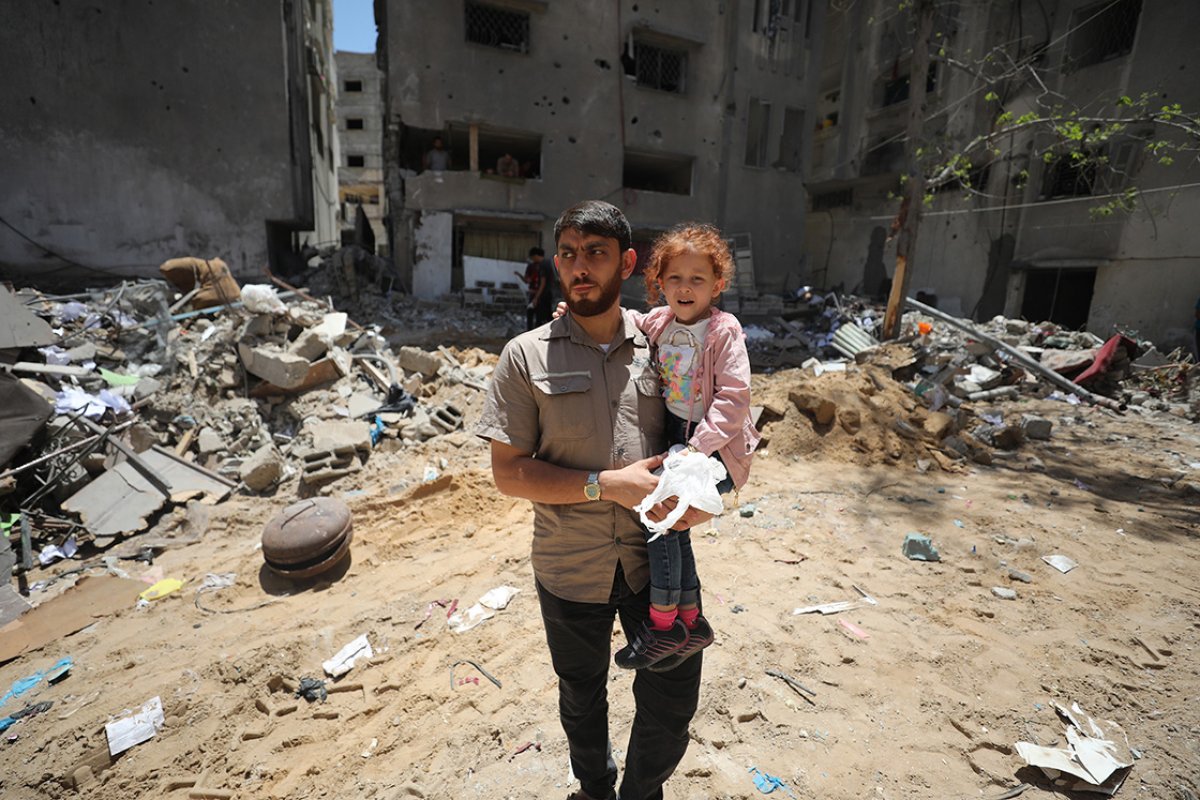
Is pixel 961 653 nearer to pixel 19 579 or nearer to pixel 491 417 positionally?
pixel 491 417

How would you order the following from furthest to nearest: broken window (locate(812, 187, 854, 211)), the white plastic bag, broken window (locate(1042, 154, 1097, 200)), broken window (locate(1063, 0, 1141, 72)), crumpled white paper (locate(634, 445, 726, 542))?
broken window (locate(812, 187, 854, 211))
broken window (locate(1042, 154, 1097, 200))
broken window (locate(1063, 0, 1141, 72))
the white plastic bag
crumpled white paper (locate(634, 445, 726, 542))

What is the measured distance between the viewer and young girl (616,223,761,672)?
1.64 m

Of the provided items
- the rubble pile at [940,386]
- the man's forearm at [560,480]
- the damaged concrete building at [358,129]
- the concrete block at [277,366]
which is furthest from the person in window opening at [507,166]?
the damaged concrete building at [358,129]

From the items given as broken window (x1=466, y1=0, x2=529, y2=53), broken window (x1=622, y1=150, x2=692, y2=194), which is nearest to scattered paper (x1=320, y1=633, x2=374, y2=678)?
broken window (x1=466, y1=0, x2=529, y2=53)

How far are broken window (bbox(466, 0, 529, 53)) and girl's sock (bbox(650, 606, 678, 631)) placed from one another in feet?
52.8

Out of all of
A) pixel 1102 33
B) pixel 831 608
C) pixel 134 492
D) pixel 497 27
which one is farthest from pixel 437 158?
pixel 1102 33

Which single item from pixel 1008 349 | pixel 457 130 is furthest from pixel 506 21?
pixel 1008 349

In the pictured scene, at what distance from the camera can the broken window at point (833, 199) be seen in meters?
21.2

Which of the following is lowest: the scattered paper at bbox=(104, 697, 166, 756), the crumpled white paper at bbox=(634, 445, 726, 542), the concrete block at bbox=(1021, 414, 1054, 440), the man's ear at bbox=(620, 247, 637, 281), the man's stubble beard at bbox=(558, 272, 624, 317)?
the scattered paper at bbox=(104, 697, 166, 756)

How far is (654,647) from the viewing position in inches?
63.7

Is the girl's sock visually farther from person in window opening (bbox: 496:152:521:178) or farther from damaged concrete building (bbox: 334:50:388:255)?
damaged concrete building (bbox: 334:50:388:255)

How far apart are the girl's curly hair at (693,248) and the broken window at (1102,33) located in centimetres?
1692

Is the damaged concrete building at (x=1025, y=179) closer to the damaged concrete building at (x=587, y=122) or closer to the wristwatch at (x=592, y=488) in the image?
the damaged concrete building at (x=587, y=122)

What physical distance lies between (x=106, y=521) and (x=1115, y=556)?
875 cm
